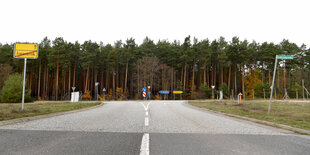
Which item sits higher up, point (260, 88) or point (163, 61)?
point (163, 61)

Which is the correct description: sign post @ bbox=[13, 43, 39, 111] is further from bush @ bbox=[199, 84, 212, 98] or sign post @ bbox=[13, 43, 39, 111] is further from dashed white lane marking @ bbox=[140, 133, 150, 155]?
bush @ bbox=[199, 84, 212, 98]

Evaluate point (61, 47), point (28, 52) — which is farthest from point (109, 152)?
point (61, 47)

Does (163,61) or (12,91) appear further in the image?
(163,61)

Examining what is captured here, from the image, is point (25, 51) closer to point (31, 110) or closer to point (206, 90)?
point (31, 110)

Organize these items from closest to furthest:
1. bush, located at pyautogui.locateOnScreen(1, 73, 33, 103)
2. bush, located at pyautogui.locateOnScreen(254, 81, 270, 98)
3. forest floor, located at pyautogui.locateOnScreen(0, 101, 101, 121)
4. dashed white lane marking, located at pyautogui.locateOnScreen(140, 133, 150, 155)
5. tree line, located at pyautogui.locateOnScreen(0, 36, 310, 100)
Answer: dashed white lane marking, located at pyautogui.locateOnScreen(140, 133, 150, 155), forest floor, located at pyautogui.locateOnScreen(0, 101, 101, 121), bush, located at pyautogui.locateOnScreen(1, 73, 33, 103), tree line, located at pyautogui.locateOnScreen(0, 36, 310, 100), bush, located at pyautogui.locateOnScreen(254, 81, 270, 98)

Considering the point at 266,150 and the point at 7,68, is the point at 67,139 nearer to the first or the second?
the point at 266,150

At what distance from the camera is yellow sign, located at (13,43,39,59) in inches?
460

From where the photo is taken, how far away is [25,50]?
1177 centimetres

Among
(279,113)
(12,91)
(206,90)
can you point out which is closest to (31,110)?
(279,113)

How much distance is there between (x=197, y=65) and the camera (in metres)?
58.4

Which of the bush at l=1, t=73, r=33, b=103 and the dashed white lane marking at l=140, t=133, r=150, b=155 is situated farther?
the bush at l=1, t=73, r=33, b=103

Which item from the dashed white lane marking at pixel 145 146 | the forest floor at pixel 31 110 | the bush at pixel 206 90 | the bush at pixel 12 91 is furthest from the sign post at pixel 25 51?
the bush at pixel 206 90

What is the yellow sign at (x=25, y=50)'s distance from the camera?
1167 cm

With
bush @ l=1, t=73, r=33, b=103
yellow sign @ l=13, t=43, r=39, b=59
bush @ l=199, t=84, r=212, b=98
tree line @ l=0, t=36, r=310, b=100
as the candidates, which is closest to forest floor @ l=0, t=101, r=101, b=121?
yellow sign @ l=13, t=43, r=39, b=59
